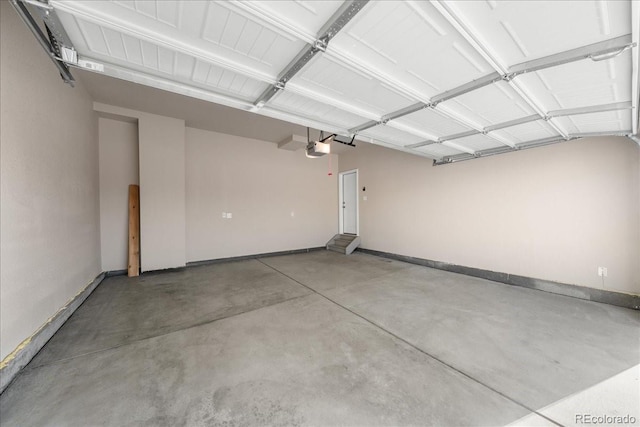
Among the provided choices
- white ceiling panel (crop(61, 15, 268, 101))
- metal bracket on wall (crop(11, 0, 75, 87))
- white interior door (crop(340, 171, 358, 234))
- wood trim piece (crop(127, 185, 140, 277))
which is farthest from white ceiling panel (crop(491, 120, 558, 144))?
wood trim piece (crop(127, 185, 140, 277))

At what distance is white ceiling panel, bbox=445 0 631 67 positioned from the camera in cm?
128

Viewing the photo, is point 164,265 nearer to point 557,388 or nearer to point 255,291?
point 255,291

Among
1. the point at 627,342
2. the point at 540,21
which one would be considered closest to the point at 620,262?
the point at 627,342

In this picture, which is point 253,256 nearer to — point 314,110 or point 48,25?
point 314,110

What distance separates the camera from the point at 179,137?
4840 mm

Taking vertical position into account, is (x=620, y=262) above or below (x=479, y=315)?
above

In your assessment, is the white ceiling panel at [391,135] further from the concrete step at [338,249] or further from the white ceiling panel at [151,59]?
the concrete step at [338,249]

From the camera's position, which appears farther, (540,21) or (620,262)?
(620,262)

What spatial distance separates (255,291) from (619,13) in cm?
436

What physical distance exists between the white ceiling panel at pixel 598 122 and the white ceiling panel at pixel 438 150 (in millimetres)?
1451

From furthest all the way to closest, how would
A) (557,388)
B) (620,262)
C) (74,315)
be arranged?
1. (620,262)
2. (74,315)
3. (557,388)

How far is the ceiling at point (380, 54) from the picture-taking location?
135 centimetres

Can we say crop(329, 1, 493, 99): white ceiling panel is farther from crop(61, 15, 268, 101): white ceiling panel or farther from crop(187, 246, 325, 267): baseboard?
crop(187, 246, 325, 267): baseboard

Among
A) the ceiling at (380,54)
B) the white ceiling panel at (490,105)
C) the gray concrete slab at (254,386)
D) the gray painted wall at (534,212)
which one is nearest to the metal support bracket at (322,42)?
the ceiling at (380,54)
